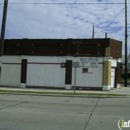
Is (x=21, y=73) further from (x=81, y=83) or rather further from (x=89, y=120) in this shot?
(x=89, y=120)

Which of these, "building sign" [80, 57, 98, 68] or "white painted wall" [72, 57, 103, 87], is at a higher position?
"building sign" [80, 57, 98, 68]

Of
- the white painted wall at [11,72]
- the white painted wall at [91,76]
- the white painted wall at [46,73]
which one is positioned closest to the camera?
the white painted wall at [91,76]

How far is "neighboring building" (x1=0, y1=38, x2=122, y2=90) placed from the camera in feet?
81.2

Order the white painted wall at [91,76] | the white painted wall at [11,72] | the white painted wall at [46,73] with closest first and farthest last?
1. the white painted wall at [91,76]
2. the white painted wall at [46,73]
3. the white painted wall at [11,72]

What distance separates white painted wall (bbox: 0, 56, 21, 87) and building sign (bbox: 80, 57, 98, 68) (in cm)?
664

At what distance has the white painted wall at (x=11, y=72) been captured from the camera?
2677cm

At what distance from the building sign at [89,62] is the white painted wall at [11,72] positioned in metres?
6.64

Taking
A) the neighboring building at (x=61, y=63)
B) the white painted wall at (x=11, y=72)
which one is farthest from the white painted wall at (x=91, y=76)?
the white painted wall at (x=11, y=72)

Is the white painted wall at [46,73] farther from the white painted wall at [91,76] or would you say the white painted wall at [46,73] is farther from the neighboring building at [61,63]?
the white painted wall at [91,76]

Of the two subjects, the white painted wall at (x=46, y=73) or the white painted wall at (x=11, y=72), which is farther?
the white painted wall at (x=11, y=72)

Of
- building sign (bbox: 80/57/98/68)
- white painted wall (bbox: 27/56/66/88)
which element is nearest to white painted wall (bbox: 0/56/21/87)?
white painted wall (bbox: 27/56/66/88)

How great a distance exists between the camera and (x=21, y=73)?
87.0 ft

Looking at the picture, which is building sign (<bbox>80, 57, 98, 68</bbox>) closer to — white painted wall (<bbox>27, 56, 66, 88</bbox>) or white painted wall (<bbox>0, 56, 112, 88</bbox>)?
white painted wall (<bbox>0, 56, 112, 88</bbox>)

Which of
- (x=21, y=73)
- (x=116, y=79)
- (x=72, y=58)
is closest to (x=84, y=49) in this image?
(x=72, y=58)
